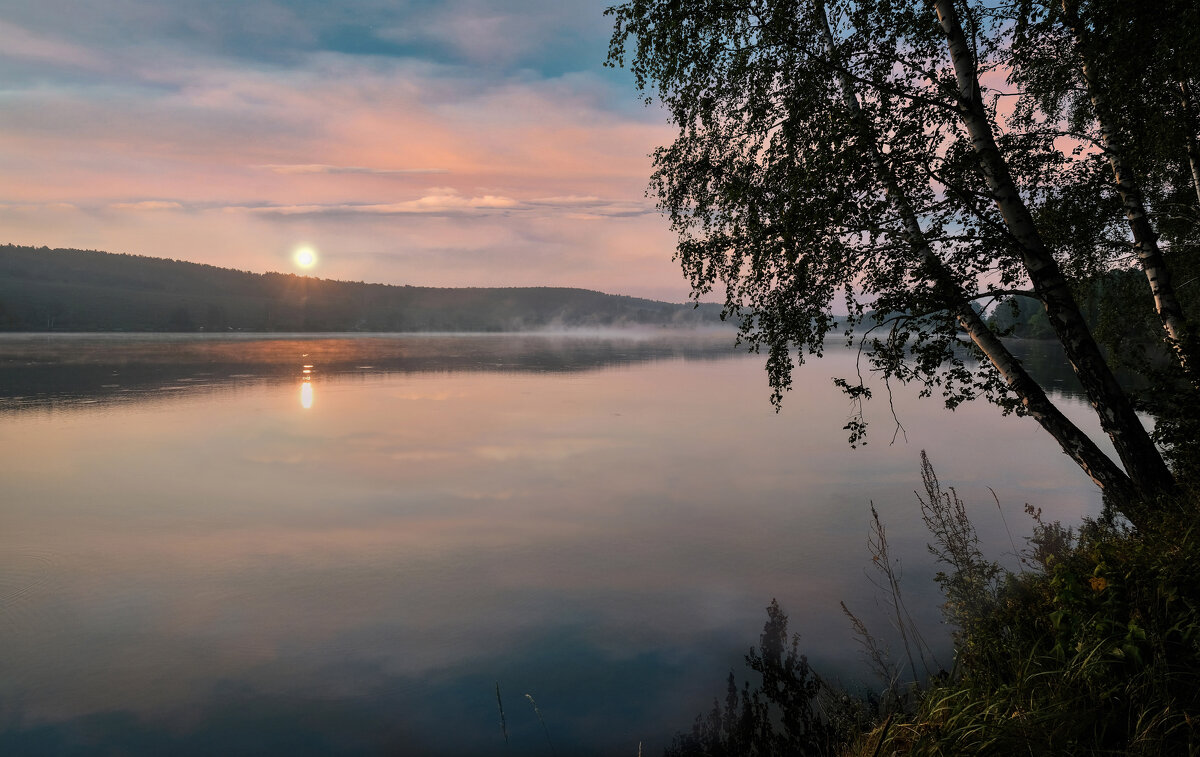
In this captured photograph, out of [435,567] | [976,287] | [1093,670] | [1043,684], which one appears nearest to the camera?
[1093,670]

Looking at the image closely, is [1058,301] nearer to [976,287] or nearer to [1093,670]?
[976,287]

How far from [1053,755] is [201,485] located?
18.3 metres

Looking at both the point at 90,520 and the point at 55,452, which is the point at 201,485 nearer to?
the point at 90,520

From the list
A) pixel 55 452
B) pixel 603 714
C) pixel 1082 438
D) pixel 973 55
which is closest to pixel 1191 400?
pixel 1082 438

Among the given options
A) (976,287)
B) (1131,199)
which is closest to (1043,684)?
(976,287)

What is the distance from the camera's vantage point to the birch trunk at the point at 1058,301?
29.0 ft

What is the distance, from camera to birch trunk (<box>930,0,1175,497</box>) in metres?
8.84

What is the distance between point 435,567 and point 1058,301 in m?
10.3

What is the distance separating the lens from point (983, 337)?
9945 millimetres

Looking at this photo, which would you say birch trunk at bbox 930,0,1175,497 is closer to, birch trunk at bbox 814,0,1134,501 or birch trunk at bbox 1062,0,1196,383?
birch trunk at bbox 814,0,1134,501

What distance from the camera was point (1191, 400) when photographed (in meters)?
8.69

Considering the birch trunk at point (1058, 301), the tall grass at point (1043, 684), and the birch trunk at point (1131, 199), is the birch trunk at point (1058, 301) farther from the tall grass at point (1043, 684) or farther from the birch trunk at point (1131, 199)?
the birch trunk at point (1131, 199)

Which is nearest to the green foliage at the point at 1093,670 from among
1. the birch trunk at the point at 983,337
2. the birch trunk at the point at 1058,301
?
the birch trunk at the point at 1058,301

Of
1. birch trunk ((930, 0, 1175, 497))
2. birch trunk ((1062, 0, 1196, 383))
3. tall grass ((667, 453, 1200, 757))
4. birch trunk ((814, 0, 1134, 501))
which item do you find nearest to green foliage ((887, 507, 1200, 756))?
tall grass ((667, 453, 1200, 757))
